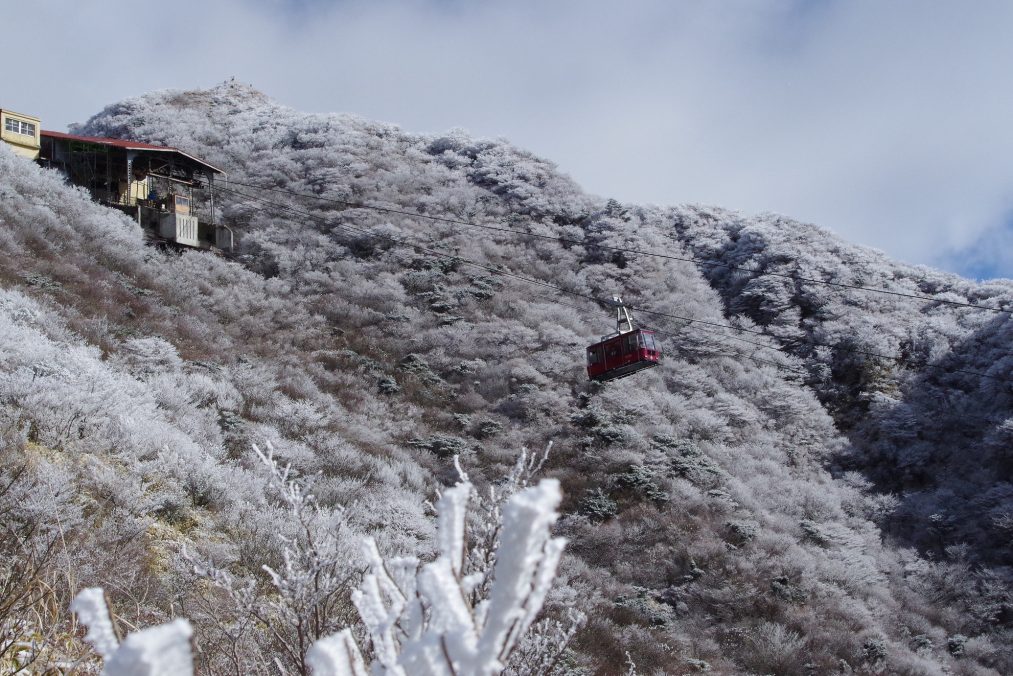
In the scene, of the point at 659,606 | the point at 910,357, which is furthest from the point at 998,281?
the point at 659,606

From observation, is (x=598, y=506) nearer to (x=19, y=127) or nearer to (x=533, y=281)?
(x=533, y=281)

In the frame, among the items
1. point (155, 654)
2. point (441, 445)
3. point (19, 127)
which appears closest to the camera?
point (155, 654)

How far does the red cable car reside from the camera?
14562mm

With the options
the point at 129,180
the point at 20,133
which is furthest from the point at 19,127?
the point at 129,180

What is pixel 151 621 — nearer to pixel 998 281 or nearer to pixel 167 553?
pixel 167 553

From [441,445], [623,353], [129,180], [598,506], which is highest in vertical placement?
[129,180]

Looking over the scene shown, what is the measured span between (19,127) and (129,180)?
3611mm

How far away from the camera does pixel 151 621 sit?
5.15m

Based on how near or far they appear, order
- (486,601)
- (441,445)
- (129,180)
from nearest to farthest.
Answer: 1. (486,601)
2. (441,445)
3. (129,180)

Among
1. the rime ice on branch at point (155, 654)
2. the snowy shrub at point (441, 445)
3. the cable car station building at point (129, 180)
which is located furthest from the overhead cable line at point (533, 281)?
the rime ice on branch at point (155, 654)

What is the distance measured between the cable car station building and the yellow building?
523mm

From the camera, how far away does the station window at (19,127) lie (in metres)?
23.5

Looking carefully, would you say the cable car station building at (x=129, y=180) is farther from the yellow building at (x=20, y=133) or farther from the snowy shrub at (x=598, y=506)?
the snowy shrub at (x=598, y=506)

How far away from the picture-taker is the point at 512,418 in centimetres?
1995
